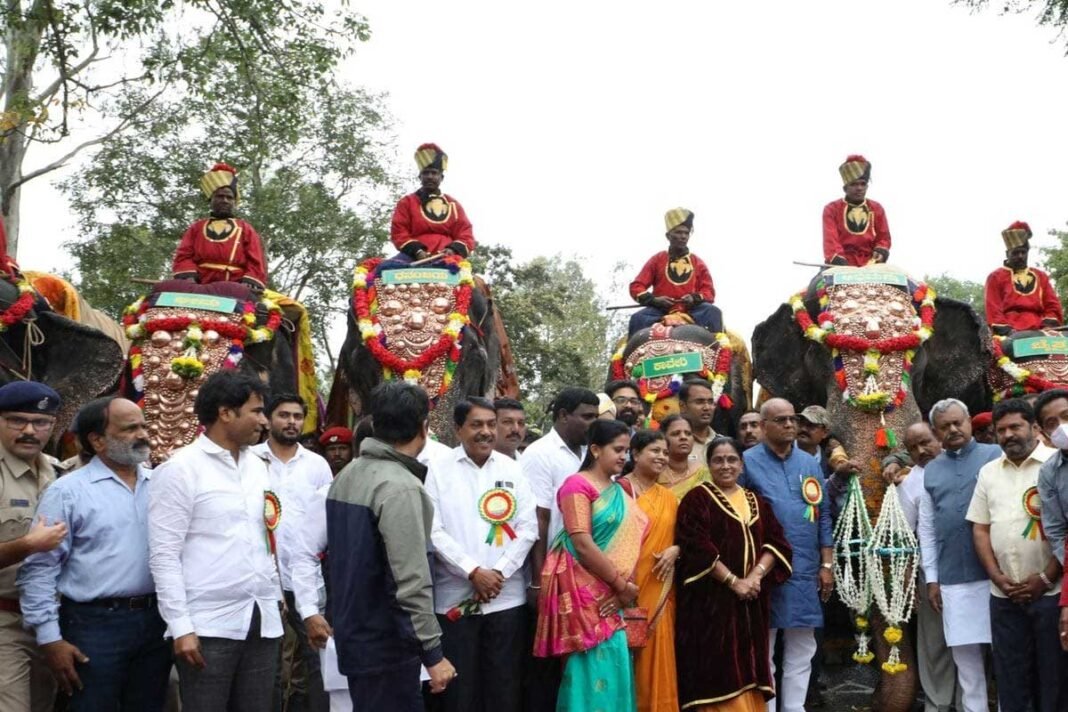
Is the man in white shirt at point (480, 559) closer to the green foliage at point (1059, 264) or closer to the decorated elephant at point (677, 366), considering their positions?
the decorated elephant at point (677, 366)

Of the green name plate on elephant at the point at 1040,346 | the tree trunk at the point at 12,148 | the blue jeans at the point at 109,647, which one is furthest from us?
the tree trunk at the point at 12,148

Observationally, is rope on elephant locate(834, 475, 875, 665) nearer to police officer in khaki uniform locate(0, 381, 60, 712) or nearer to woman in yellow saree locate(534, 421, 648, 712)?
woman in yellow saree locate(534, 421, 648, 712)

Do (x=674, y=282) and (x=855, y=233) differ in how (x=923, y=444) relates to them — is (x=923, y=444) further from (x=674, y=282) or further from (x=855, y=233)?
(x=674, y=282)

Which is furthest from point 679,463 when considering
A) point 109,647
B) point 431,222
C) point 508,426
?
point 431,222

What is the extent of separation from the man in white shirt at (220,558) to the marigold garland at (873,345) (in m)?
5.30

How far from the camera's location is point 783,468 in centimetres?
700

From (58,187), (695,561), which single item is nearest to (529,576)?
(695,561)

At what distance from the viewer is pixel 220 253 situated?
33.3ft

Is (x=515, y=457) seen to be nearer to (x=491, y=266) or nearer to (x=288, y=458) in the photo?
(x=288, y=458)

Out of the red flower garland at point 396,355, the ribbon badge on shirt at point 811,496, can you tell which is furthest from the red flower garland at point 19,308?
the ribbon badge on shirt at point 811,496

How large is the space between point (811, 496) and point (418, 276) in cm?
358

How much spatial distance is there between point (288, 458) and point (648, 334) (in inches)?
164

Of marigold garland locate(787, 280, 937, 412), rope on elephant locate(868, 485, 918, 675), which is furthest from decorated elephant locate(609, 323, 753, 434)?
rope on elephant locate(868, 485, 918, 675)

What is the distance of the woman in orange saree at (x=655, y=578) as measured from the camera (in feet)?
20.4
